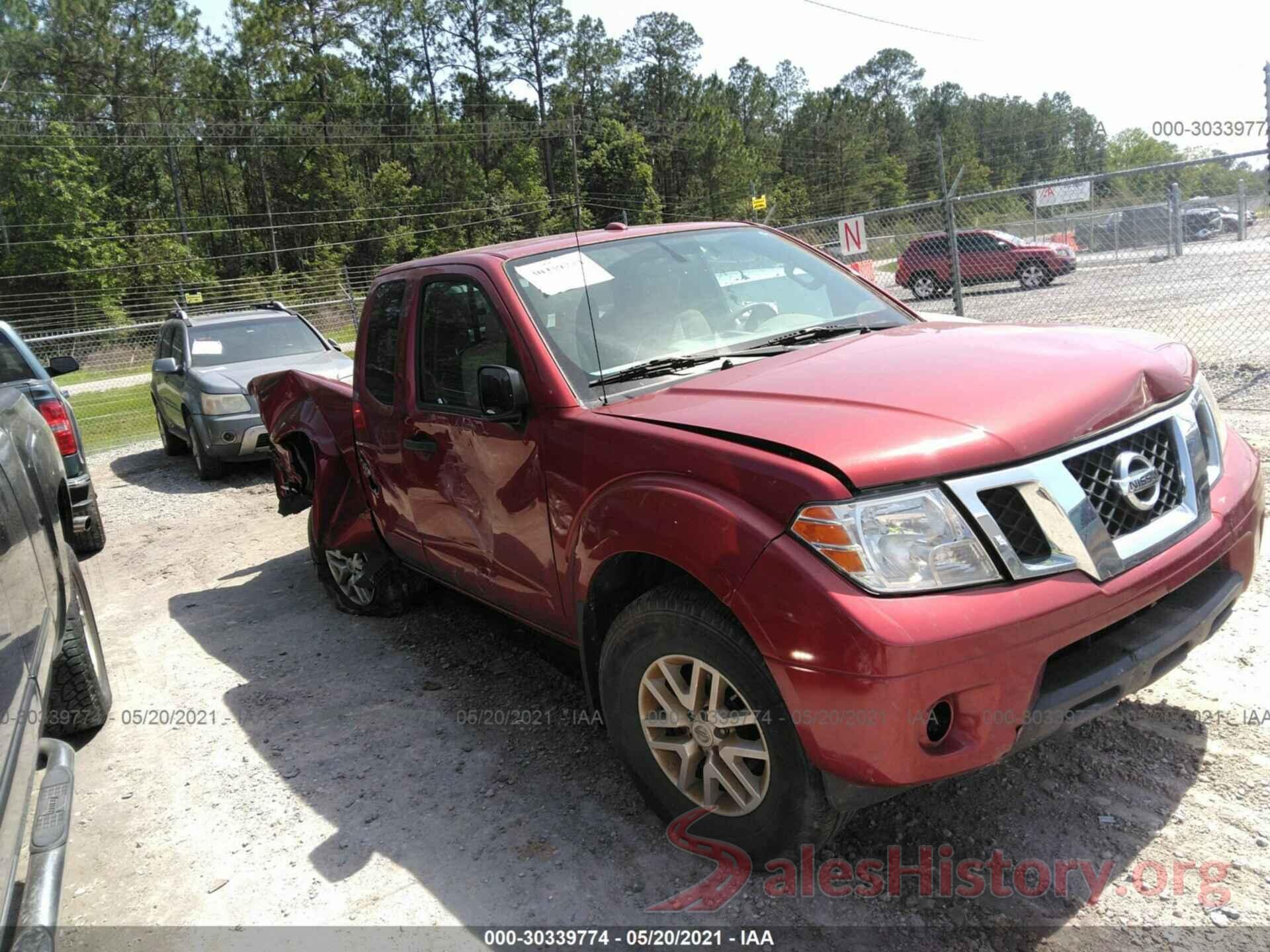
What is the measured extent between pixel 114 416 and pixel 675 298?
16.4 meters

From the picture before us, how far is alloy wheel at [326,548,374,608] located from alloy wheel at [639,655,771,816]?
282 centimetres

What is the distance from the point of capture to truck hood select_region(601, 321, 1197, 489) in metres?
2.39

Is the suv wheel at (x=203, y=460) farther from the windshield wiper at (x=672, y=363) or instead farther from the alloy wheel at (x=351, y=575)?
the windshield wiper at (x=672, y=363)

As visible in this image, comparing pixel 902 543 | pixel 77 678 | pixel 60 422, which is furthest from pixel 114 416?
pixel 902 543

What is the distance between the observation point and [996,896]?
2635 mm

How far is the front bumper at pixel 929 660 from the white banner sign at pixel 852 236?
30.0 ft

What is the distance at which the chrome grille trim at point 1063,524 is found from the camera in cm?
233

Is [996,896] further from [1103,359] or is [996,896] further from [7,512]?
[7,512]

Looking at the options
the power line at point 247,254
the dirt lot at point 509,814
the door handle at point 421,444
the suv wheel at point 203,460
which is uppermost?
the power line at point 247,254

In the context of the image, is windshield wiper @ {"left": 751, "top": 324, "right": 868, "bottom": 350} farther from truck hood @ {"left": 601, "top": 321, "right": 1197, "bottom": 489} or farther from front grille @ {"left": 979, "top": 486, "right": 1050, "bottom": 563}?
front grille @ {"left": 979, "top": 486, "right": 1050, "bottom": 563}

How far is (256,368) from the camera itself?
10219 mm

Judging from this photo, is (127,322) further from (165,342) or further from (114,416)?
(165,342)

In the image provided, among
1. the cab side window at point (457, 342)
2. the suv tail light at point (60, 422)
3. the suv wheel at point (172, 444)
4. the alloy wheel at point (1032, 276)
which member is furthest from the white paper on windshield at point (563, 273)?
the alloy wheel at point (1032, 276)

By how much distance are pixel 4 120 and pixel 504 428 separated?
55385 millimetres
